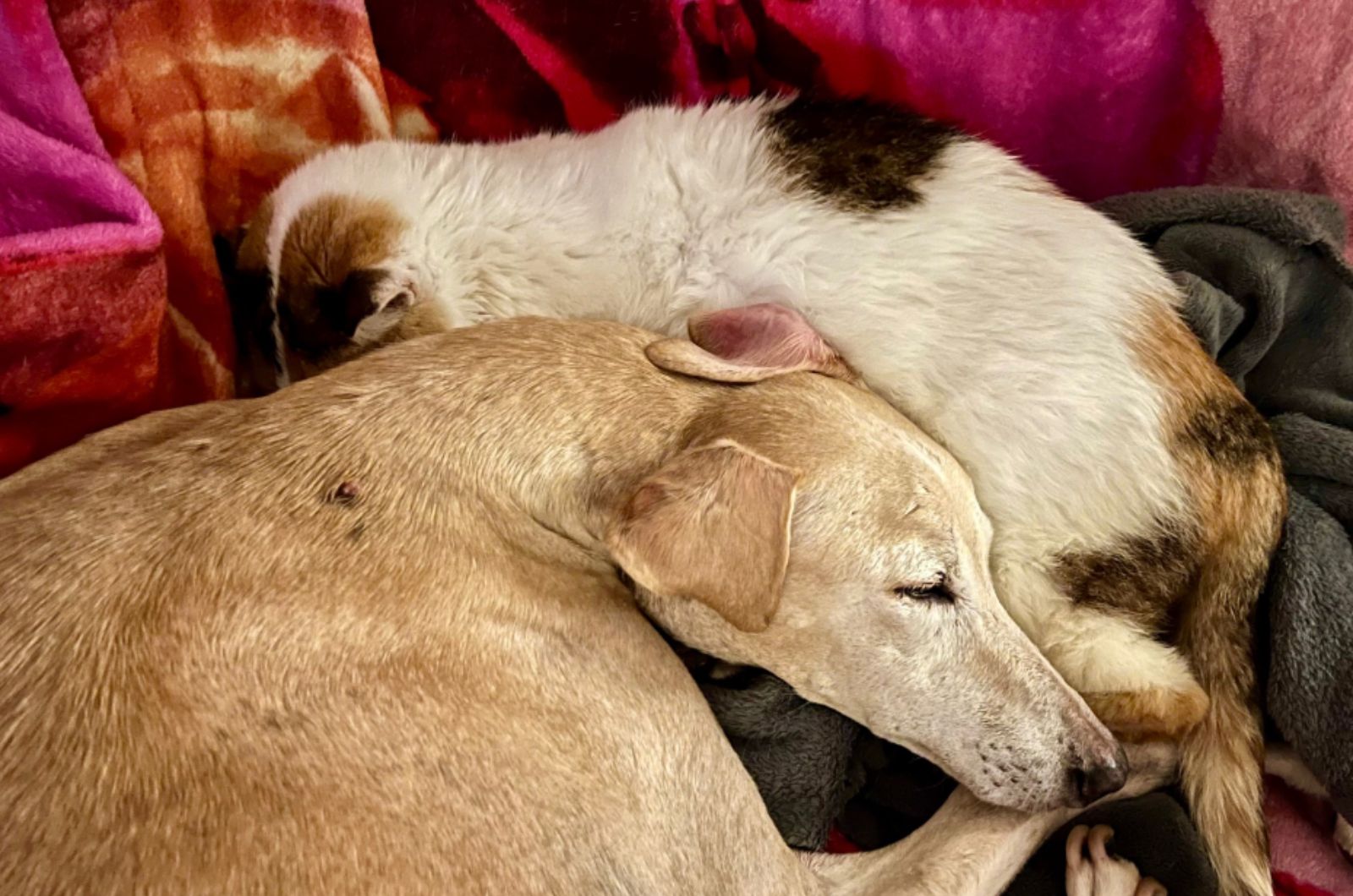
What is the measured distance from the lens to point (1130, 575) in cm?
154

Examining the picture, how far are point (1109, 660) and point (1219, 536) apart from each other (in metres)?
0.26

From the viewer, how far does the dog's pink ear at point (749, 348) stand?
4.83ft

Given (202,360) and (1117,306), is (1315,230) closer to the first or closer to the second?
(1117,306)

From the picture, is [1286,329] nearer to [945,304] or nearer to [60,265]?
[945,304]

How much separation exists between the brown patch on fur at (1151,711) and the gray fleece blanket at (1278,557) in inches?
3.9

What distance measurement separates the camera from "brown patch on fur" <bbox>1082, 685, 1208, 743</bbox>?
1508 millimetres

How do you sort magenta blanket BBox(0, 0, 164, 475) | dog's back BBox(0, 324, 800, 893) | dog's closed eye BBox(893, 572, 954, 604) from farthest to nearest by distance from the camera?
magenta blanket BBox(0, 0, 164, 475) → dog's closed eye BBox(893, 572, 954, 604) → dog's back BBox(0, 324, 800, 893)

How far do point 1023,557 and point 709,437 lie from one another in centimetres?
51

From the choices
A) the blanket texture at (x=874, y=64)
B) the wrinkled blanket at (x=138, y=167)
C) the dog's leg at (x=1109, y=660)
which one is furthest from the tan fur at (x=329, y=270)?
the dog's leg at (x=1109, y=660)

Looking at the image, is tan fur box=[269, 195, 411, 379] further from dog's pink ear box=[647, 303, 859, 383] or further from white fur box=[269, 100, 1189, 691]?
dog's pink ear box=[647, 303, 859, 383]

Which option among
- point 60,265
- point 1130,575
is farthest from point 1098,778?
point 60,265

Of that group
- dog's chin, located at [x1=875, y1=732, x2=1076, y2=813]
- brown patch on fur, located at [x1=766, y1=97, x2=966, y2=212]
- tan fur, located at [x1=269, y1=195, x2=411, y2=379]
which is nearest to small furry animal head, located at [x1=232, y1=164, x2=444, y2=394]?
tan fur, located at [x1=269, y1=195, x2=411, y2=379]

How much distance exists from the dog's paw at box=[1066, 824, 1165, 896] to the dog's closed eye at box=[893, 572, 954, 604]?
42cm

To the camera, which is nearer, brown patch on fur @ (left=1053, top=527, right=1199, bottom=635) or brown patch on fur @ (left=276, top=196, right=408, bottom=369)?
brown patch on fur @ (left=1053, top=527, right=1199, bottom=635)
